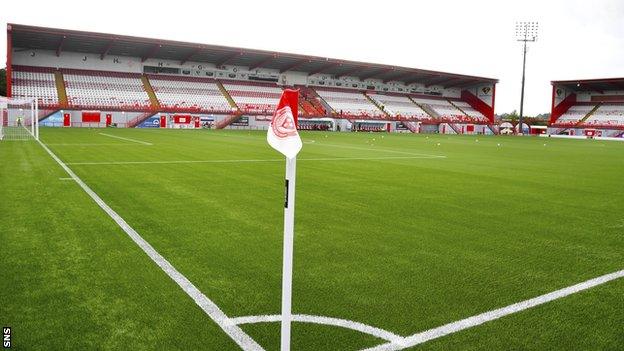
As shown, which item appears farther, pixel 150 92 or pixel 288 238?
pixel 150 92

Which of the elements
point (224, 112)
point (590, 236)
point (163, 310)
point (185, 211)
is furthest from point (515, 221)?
point (224, 112)

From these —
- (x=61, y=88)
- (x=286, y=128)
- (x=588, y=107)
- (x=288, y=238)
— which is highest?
(x=588, y=107)

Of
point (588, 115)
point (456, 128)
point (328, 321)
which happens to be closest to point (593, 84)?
point (588, 115)

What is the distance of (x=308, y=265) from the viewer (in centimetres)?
546

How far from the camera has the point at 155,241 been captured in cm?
627

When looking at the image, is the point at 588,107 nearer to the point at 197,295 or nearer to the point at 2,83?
the point at 197,295

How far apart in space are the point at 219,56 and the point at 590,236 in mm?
61970

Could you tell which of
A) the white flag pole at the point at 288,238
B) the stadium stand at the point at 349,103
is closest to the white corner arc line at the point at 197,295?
the white flag pole at the point at 288,238

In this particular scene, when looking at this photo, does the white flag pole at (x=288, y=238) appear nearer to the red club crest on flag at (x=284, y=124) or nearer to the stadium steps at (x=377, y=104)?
the red club crest on flag at (x=284, y=124)

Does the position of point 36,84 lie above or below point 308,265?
above

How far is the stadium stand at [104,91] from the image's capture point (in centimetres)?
5503

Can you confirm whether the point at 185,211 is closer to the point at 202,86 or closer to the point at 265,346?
the point at 265,346

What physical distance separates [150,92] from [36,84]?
40.4 ft

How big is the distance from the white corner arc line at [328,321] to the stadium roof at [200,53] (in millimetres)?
55375
